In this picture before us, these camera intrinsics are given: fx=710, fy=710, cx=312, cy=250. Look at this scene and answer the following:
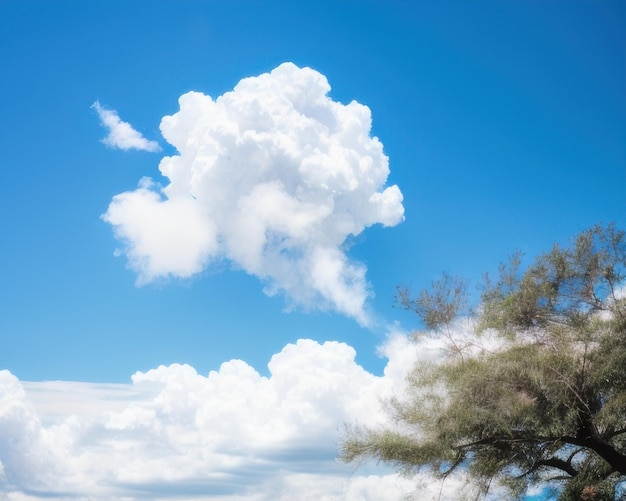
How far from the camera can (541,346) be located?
2512cm

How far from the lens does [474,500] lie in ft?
87.4

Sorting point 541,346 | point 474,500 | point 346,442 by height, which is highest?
point 541,346

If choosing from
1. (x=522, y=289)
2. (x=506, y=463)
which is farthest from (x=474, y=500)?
(x=522, y=289)

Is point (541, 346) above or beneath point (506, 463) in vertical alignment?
above

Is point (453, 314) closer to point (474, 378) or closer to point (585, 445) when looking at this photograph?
point (474, 378)

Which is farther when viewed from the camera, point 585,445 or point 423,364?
point 423,364

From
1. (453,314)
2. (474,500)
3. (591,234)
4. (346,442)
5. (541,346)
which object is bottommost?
(474,500)

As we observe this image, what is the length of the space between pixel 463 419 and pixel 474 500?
455 centimetres

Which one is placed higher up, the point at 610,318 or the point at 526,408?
the point at 610,318

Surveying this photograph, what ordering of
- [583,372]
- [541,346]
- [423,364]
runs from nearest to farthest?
1. [583,372]
2. [541,346]
3. [423,364]

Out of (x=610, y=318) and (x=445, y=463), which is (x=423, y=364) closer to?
(x=445, y=463)

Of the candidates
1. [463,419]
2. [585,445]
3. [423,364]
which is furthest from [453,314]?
[585,445]

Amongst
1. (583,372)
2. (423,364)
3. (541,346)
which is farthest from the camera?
(423,364)

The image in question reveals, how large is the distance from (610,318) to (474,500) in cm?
846
